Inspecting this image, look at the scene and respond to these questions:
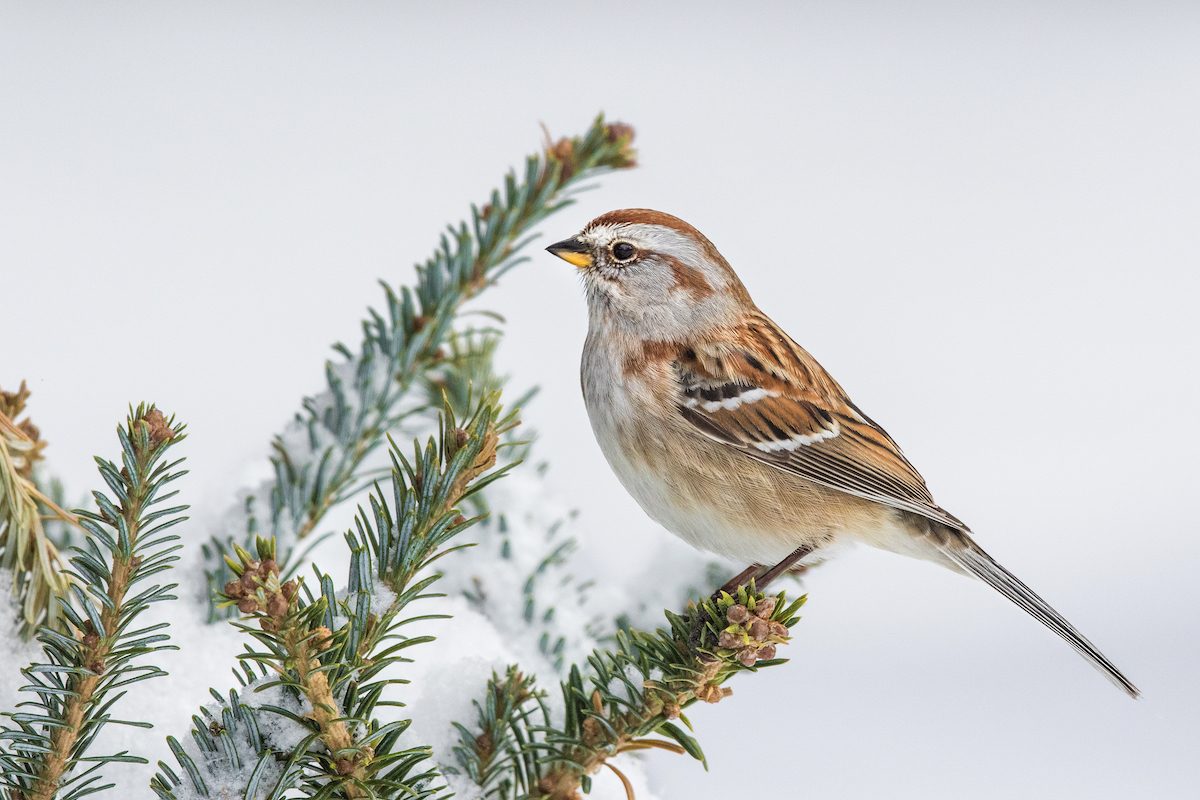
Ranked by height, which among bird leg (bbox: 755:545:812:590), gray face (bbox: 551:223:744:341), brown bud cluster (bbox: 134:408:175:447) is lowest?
brown bud cluster (bbox: 134:408:175:447)

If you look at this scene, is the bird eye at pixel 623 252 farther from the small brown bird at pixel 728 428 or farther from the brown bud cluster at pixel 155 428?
the brown bud cluster at pixel 155 428

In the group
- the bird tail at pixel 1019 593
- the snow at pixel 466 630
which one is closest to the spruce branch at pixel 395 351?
the snow at pixel 466 630

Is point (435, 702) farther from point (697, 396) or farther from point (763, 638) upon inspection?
point (697, 396)

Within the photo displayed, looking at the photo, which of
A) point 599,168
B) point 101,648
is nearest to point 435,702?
point 101,648

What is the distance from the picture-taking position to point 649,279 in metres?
1.72

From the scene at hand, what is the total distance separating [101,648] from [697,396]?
37.4 inches

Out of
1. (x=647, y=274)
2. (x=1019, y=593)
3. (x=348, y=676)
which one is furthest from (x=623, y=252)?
(x=348, y=676)

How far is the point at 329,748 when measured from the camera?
2.72ft

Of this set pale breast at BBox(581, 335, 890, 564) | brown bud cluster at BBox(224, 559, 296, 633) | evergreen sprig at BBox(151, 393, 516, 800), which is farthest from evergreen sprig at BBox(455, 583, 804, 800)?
pale breast at BBox(581, 335, 890, 564)

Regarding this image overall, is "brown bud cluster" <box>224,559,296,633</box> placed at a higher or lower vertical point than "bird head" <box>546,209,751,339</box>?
lower

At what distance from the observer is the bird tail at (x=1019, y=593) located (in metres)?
1.47

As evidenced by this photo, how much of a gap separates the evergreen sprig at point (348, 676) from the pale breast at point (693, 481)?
0.64 metres

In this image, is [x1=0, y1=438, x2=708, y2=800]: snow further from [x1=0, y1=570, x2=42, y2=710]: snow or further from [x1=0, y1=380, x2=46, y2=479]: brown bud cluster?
[x1=0, y1=380, x2=46, y2=479]: brown bud cluster

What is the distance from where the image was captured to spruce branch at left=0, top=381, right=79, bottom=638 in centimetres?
96
